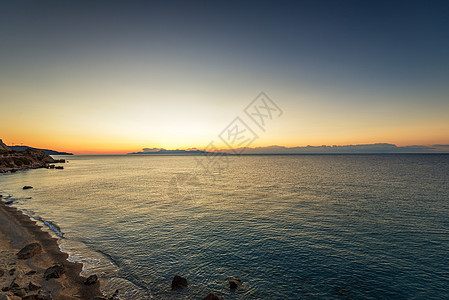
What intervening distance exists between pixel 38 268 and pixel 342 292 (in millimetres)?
27183

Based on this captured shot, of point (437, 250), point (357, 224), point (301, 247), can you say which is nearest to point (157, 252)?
point (301, 247)

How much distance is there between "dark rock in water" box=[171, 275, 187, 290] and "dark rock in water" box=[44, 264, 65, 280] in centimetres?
1019

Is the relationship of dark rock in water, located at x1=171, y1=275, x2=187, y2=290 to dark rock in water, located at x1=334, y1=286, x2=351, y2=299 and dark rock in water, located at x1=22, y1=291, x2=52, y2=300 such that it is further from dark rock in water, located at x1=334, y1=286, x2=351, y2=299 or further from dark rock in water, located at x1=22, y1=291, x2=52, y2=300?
dark rock in water, located at x1=334, y1=286, x2=351, y2=299

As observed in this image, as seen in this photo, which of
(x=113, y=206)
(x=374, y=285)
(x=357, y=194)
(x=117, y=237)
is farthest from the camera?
(x=357, y=194)

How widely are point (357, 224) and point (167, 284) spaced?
95.3ft

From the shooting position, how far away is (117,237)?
28.8 metres

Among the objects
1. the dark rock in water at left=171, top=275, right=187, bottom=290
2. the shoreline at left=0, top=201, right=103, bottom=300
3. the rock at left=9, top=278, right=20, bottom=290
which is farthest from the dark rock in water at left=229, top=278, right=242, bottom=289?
the rock at left=9, top=278, right=20, bottom=290

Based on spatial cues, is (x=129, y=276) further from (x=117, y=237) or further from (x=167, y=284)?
(x=117, y=237)

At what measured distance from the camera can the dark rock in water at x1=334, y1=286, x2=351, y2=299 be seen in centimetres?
1688

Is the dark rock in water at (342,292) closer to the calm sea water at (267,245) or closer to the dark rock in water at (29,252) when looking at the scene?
the calm sea water at (267,245)

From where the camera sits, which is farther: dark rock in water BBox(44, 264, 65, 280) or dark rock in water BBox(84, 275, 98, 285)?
dark rock in water BBox(44, 264, 65, 280)

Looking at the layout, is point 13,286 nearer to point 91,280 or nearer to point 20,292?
point 20,292

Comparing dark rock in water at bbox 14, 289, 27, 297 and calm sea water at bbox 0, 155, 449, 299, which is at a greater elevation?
dark rock in water at bbox 14, 289, 27, 297

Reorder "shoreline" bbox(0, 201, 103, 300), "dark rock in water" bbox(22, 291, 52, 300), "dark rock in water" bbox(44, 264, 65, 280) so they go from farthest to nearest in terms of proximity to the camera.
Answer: "dark rock in water" bbox(44, 264, 65, 280)
"shoreline" bbox(0, 201, 103, 300)
"dark rock in water" bbox(22, 291, 52, 300)
